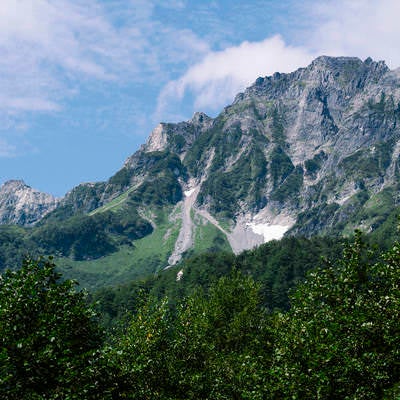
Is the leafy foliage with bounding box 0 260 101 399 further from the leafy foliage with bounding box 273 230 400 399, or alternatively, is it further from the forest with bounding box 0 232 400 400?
the leafy foliage with bounding box 273 230 400 399

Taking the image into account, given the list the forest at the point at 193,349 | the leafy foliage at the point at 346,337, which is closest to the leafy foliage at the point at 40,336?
the forest at the point at 193,349

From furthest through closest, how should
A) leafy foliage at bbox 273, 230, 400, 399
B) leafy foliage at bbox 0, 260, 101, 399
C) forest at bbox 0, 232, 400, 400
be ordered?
leafy foliage at bbox 273, 230, 400, 399
forest at bbox 0, 232, 400, 400
leafy foliage at bbox 0, 260, 101, 399

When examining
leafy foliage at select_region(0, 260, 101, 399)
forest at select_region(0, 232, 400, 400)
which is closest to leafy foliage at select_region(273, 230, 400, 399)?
forest at select_region(0, 232, 400, 400)

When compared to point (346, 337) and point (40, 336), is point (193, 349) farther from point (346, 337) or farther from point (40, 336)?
point (40, 336)

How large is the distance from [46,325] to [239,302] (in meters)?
43.5

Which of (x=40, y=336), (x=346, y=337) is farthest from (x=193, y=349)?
(x=40, y=336)

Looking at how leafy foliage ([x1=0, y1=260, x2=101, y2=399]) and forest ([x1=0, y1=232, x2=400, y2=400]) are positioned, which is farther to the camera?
forest ([x1=0, y1=232, x2=400, y2=400])

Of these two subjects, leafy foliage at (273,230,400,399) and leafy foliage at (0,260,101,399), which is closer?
leafy foliage at (0,260,101,399)

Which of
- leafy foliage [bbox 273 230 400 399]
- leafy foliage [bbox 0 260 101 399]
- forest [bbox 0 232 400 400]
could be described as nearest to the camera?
leafy foliage [bbox 0 260 101 399]

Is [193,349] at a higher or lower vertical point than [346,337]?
higher

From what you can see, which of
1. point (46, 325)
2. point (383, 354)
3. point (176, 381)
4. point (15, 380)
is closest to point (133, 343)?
point (176, 381)

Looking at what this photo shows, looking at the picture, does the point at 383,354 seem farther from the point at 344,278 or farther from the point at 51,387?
the point at 51,387

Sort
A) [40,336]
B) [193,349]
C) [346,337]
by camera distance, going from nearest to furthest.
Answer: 1. [40,336]
2. [346,337]
3. [193,349]

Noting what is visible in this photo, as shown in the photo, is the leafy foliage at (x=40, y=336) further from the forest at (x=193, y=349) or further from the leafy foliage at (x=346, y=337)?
the leafy foliage at (x=346, y=337)
